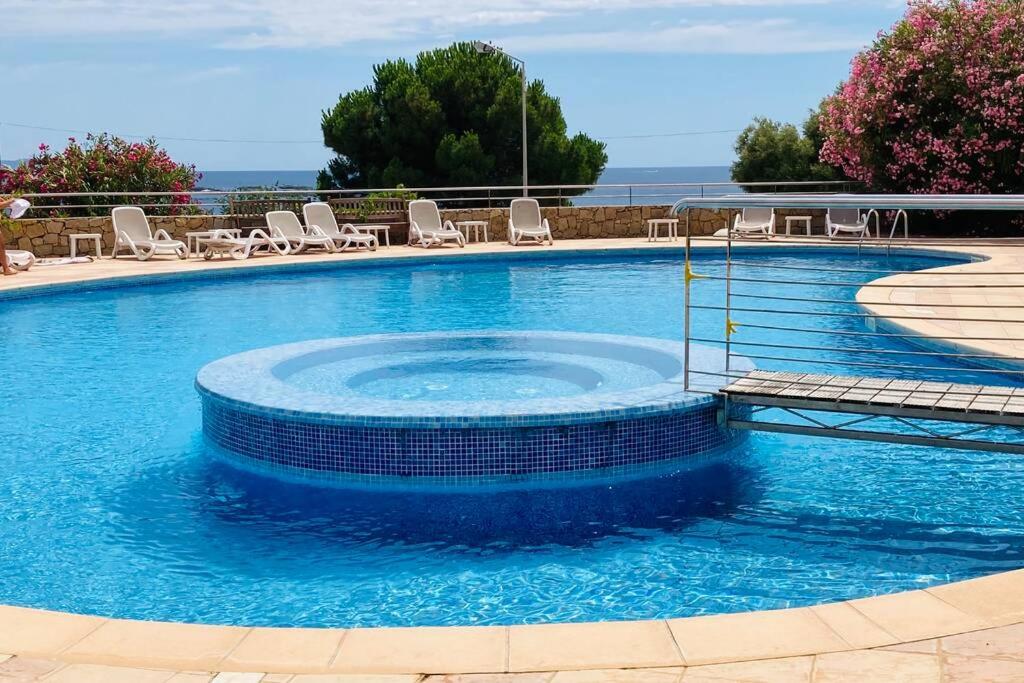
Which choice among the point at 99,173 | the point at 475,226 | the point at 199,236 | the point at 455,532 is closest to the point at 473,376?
the point at 455,532

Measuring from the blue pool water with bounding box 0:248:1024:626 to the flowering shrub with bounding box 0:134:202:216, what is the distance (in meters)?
11.7

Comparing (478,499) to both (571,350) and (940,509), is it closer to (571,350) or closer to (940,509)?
(940,509)

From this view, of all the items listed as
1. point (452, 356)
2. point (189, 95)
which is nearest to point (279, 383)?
point (452, 356)

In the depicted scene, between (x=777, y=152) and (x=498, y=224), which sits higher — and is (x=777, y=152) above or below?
above

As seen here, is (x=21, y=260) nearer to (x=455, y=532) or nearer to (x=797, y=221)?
(x=455, y=532)

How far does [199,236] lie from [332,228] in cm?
200

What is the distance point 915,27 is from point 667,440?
1480 centimetres

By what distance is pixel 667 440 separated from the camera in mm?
5648

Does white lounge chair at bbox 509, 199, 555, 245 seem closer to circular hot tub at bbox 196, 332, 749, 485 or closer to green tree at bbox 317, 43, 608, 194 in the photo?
green tree at bbox 317, 43, 608, 194

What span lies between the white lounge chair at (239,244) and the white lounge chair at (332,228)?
775 mm

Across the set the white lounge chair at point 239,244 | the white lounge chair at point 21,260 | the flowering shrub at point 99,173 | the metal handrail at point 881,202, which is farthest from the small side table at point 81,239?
the metal handrail at point 881,202

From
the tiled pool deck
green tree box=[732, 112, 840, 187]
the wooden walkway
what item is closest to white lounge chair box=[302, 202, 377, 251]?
the wooden walkway

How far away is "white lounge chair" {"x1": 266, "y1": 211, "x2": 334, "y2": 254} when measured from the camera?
16.0 m

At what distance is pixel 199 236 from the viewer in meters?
16.0
